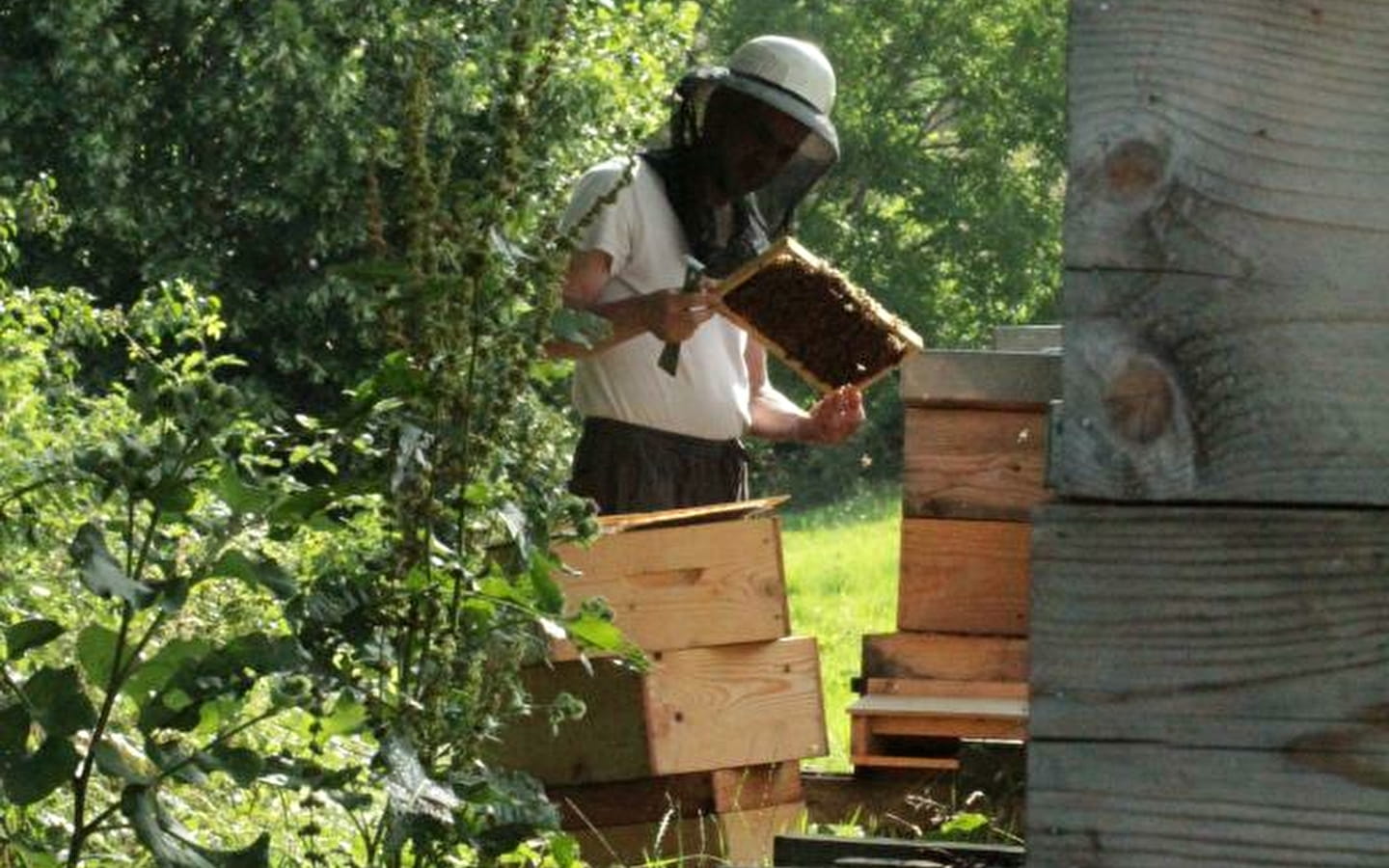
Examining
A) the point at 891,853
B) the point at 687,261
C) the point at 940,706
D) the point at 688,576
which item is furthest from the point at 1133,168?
the point at 940,706

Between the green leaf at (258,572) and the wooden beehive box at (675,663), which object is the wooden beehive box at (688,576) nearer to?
the wooden beehive box at (675,663)

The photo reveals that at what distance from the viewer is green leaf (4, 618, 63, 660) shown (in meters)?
2.20

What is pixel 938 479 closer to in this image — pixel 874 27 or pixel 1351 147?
pixel 1351 147

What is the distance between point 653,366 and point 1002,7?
1355 inches

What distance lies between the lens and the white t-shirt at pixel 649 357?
4.81 metres

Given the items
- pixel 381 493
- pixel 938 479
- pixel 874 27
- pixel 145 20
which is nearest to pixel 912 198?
pixel 874 27

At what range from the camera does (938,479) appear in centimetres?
489

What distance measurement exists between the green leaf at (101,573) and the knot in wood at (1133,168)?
3.53ft

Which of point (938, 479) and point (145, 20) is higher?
point (145, 20)

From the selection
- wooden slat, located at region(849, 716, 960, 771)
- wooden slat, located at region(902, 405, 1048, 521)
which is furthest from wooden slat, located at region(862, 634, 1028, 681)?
wooden slat, located at region(902, 405, 1048, 521)

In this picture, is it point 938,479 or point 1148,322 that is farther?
point 938,479

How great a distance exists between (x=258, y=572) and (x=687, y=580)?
2.31 metres

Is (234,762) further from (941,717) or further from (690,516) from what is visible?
(941,717)

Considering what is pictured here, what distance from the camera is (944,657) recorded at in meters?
4.89
